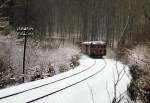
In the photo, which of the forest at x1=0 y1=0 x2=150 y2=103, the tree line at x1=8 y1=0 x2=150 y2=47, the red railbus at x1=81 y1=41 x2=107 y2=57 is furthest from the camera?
the tree line at x1=8 y1=0 x2=150 y2=47

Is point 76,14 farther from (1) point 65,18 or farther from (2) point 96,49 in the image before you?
(2) point 96,49

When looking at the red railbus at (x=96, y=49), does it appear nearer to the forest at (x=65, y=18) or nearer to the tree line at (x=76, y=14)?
the forest at (x=65, y=18)

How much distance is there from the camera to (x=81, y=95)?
1511cm

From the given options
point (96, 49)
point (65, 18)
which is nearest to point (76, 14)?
point (65, 18)

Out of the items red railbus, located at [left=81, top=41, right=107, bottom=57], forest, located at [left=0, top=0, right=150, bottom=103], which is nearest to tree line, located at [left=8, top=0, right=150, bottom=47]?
forest, located at [left=0, top=0, right=150, bottom=103]

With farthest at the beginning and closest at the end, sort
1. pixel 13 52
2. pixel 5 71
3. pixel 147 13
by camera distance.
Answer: pixel 13 52, pixel 5 71, pixel 147 13

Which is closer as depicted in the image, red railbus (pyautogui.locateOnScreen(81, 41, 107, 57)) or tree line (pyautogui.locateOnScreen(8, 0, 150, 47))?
red railbus (pyautogui.locateOnScreen(81, 41, 107, 57))

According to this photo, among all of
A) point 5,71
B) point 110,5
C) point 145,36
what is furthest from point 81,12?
point 145,36

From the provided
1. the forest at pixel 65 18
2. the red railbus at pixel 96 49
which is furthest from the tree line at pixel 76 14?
the red railbus at pixel 96 49

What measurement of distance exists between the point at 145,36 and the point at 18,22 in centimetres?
4932

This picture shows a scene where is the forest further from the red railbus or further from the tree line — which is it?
the red railbus

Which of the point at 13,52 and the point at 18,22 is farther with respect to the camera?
the point at 18,22

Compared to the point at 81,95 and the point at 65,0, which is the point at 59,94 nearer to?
the point at 81,95

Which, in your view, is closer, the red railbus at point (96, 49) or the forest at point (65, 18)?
the red railbus at point (96, 49)
